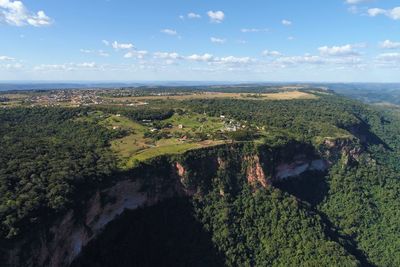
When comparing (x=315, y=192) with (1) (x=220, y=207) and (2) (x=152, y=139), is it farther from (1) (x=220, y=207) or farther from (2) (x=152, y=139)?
(2) (x=152, y=139)

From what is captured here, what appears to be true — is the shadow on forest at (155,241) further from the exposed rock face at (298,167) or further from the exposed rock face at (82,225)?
the exposed rock face at (298,167)

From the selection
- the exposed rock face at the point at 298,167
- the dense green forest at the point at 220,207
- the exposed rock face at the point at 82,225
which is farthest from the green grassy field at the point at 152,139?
the exposed rock face at the point at 298,167

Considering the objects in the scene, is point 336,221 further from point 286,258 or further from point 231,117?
point 231,117

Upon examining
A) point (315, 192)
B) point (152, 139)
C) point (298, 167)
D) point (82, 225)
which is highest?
point (152, 139)

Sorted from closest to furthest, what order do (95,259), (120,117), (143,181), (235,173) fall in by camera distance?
(95,259) → (143,181) → (235,173) → (120,117)

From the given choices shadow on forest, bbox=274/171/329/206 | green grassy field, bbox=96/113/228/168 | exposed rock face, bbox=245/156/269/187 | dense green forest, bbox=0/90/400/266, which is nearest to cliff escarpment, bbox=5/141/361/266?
exposed rock face, bbox=245/156/269/187

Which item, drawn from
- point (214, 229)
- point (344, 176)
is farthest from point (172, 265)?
point (344, 176)

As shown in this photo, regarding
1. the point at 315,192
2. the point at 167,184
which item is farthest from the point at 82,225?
the point at 315,192
